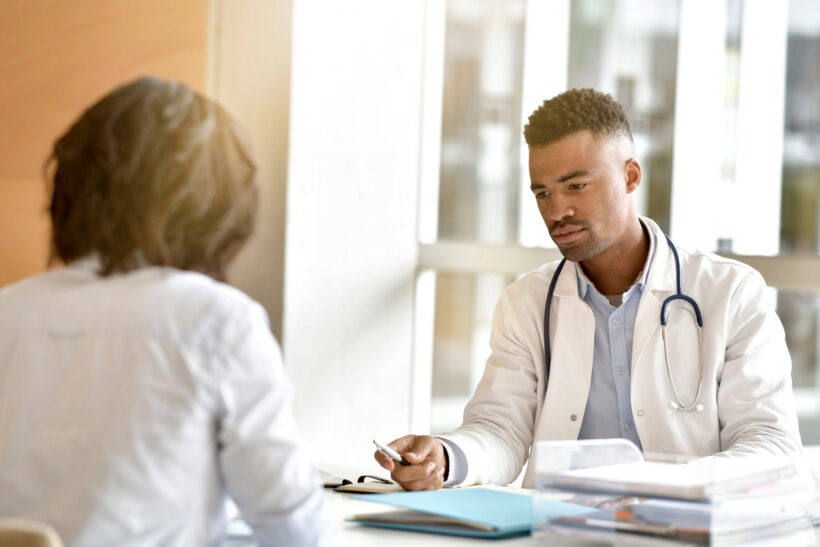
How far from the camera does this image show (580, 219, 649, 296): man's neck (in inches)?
85.9

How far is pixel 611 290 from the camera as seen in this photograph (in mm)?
2184

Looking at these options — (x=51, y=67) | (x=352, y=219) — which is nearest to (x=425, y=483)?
(x=352, y=219)

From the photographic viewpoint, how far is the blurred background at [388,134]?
111 inches

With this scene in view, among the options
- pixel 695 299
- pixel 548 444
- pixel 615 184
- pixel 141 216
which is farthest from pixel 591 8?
pixel 141 216

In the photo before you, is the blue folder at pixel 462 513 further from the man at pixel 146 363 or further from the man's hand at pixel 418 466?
the man at pixel 146 363

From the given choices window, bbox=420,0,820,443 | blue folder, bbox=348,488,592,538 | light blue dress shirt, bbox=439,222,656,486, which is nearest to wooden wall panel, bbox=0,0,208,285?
window, bbox=420,0,820,443

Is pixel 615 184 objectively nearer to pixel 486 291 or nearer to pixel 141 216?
pixel 141 216

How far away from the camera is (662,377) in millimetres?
2004

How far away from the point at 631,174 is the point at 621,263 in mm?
208

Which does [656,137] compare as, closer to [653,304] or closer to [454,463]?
[653,304]

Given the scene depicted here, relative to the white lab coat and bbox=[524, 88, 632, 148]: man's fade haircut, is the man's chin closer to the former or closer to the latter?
the white lab coat

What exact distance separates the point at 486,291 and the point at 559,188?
5.54ft

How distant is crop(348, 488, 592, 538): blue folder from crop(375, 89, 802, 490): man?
0.95 feet

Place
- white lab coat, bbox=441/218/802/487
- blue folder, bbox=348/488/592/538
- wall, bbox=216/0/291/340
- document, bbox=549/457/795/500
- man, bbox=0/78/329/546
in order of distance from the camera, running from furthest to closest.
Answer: wall, bbox=216/0/291/340 < white lab coat, bbox=441/218/802/487 < blue folder, bbox=348/488/592/538 < document, bbox=549/457/795/500 < man, bbox=0/78/329/546
